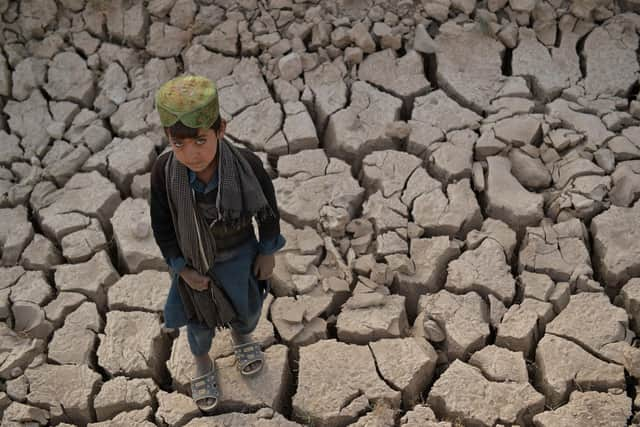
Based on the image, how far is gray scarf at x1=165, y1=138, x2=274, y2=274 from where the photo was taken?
1937mm

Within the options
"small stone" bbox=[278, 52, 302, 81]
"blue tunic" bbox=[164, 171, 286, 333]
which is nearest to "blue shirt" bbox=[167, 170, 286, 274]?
"blue tunic" bbox=[164, 171, 286, 333]

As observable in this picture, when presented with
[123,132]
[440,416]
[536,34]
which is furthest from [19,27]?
[440,416]

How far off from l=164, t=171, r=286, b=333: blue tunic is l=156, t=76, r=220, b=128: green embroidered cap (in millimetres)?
548

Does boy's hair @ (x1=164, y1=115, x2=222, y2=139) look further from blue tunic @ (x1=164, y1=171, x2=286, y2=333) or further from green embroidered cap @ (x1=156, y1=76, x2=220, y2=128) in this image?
blue tunic @ (x1=164, y1=171, x2=286, y2=333)

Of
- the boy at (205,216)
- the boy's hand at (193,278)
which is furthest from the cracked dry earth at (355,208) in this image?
the boy's hand at (193,278)

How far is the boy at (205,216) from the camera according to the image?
1.79m

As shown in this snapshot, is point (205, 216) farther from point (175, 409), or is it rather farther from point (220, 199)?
point (175, 409)

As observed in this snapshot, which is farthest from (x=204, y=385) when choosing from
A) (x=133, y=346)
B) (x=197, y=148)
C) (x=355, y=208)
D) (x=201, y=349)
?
(x=355, y=208)

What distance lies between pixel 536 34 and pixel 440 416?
7.65ft

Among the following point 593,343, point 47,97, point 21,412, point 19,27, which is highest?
point 19,27

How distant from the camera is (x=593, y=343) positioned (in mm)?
2373

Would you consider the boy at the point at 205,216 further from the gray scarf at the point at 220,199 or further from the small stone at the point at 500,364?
the small stone at the point at 500,364

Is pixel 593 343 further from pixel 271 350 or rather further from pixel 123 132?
pixel 123 132

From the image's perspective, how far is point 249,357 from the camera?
7.98ft
